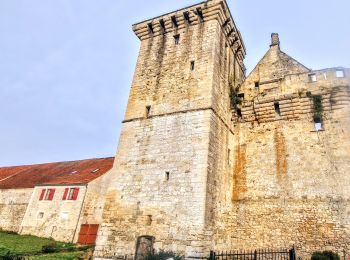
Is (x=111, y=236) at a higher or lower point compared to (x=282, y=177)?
lower

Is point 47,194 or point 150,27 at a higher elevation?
point 150,27

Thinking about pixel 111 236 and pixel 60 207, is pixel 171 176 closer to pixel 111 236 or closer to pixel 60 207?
pixel 111 236

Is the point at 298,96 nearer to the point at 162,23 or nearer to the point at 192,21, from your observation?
the point at 192,21

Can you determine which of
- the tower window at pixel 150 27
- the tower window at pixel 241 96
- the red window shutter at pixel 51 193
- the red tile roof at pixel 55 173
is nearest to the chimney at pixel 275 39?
the tower window at pixel 241 96

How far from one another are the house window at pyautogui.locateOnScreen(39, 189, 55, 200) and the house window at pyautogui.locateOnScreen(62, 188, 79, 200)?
4.14 feet

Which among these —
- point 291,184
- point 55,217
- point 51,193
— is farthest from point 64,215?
point 291,184

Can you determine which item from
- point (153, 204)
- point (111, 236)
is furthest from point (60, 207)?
point (153, 204)

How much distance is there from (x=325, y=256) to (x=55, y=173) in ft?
71.3

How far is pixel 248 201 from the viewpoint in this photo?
13469mm

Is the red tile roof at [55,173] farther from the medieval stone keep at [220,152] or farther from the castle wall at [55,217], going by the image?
the medieval stone keep at [220,152]

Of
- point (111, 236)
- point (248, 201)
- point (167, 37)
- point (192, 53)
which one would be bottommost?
point (111, 236)

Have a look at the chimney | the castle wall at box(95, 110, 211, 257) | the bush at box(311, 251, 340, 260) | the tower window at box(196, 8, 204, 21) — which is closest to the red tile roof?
Answer: the castle wall at box(95, 110, 211, 257)

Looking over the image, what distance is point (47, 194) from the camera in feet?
72.0

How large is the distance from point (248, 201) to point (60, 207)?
13.2m
